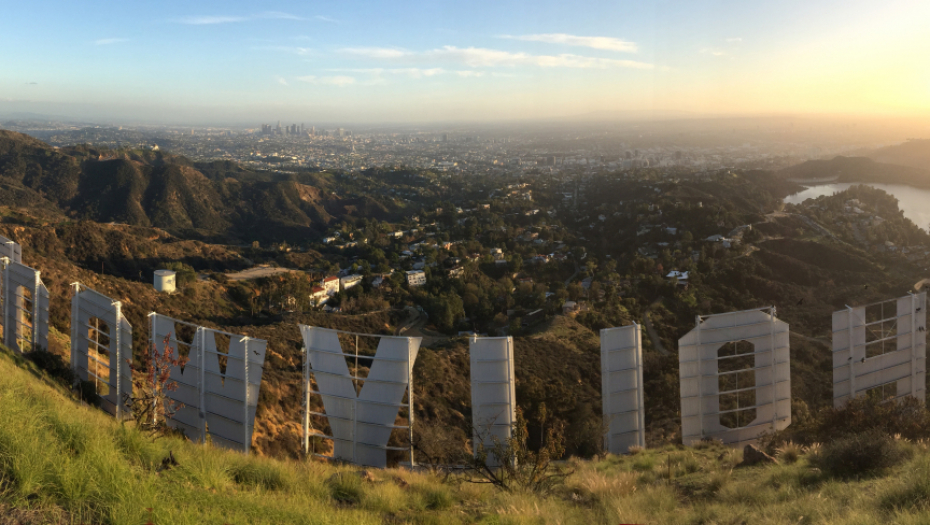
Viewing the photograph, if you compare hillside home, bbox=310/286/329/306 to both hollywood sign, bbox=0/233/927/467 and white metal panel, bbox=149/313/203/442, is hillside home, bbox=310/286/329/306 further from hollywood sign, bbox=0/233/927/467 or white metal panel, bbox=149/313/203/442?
white metal panel, bbox=149/313/203/442

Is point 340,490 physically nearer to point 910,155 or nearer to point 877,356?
point 877,356

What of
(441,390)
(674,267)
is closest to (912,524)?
(441,390)

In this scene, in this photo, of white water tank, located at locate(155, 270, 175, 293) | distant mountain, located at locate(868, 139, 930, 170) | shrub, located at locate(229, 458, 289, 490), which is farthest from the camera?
distant mountain, located at locate(868, 139, 930, 170)

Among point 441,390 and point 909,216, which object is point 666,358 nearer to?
point 441,390

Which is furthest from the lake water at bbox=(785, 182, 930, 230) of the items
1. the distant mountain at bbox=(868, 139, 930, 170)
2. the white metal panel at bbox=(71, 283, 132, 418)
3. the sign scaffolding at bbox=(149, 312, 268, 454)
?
the white metal panel at bbox=(71, 283, 132, 418)

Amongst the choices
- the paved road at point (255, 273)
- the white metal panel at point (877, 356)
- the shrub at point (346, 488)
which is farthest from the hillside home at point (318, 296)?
the white metal panel at point (877, 356)
